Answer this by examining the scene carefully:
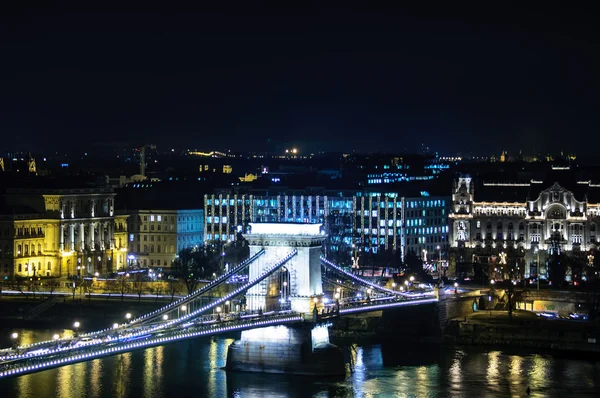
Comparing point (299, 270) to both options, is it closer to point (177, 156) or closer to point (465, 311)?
point (465, 311)

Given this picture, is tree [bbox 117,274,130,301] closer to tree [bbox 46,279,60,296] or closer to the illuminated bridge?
tree [bbox 46,279,60,296]

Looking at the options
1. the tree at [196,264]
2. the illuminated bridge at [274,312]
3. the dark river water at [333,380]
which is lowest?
the dark river water at [333,380]

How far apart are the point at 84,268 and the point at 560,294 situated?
26.2 metres

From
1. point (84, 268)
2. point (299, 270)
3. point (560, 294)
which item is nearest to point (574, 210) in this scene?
point (560, 294)

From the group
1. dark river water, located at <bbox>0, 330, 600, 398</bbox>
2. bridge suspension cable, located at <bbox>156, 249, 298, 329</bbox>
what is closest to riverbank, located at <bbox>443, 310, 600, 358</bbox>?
dark river water, located at <bbox>0, 330, 600, 398</bbox>

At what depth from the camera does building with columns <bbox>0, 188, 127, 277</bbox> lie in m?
85.1

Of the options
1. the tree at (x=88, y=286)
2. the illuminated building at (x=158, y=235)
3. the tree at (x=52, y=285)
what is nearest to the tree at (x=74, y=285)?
the tree at (x=88, y=286)

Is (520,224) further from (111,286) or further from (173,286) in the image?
(111,286)

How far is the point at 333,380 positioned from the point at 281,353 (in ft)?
6.53

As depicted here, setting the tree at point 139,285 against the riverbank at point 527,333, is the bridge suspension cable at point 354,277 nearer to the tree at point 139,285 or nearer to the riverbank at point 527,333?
the riverbank at point 527,333

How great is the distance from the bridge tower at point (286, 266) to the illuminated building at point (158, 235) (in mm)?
35276

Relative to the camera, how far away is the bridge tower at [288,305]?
5822cm

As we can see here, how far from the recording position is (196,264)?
281ft

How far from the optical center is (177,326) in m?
54.3
